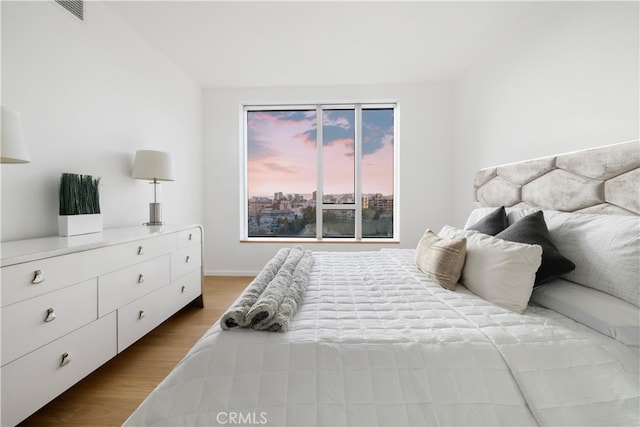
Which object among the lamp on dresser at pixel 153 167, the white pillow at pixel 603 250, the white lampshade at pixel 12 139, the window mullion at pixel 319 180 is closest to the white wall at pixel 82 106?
the lamp on dresser at pixel 153 167

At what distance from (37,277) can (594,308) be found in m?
2.35

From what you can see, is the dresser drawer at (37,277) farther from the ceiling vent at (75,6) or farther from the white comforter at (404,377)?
the ceiling vent at (75,6)

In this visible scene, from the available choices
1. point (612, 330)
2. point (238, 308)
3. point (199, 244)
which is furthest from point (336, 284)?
point (199, 244)

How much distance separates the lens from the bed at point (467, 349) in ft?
2.76

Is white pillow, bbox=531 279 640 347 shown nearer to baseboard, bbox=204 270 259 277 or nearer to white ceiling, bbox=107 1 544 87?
white ceiling, bbox=107 1 544 87

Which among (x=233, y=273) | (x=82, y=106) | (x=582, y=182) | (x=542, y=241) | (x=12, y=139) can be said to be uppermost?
(x=82, y=106)

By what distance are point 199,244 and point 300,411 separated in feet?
7.56

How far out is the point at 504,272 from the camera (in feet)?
4.31

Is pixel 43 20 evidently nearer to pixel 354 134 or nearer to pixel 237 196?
pixel 237 196

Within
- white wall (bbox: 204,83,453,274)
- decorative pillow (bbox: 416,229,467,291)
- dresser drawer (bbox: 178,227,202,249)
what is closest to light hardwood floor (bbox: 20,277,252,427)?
dresser drawer (bbox: 178,227,202,249)

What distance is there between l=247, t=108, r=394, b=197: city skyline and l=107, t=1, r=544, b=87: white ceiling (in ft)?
2.10

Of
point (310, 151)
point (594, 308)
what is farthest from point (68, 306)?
point (310, 151)

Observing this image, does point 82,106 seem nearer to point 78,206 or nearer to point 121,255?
point 78,206

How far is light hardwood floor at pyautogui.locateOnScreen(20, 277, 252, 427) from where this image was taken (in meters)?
1.42
